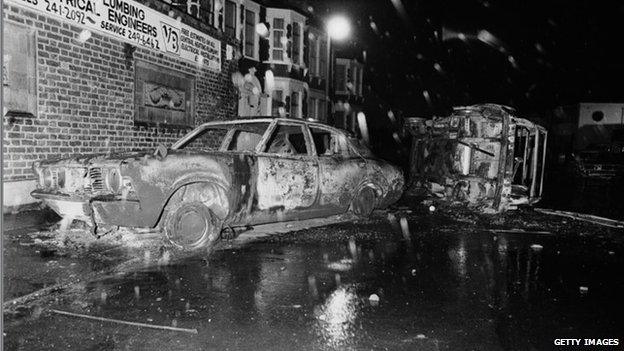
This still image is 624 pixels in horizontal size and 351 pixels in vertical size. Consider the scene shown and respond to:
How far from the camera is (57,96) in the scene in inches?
319

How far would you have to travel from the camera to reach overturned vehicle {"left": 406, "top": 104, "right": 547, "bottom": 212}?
8.66 metres

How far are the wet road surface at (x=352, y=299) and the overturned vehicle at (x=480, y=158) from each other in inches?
102

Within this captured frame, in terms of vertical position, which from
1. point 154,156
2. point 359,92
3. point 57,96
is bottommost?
point 154,156

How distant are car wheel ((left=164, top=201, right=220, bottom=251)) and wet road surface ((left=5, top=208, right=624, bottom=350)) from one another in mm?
255

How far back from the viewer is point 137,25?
977 cm

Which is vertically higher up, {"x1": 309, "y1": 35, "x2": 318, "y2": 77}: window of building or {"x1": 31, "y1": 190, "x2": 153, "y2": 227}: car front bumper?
{"x1": 309, "y1": 35, "x2": 318, "y2": 77}: window of building

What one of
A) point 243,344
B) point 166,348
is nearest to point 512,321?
point 243,344

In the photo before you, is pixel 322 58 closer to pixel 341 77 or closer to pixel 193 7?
pixel 341 77

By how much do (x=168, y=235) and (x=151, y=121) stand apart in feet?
19.4

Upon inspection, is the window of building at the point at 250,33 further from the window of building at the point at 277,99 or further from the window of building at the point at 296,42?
the window of building at the point at 296,42

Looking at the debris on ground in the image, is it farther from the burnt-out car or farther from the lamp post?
the lamp post

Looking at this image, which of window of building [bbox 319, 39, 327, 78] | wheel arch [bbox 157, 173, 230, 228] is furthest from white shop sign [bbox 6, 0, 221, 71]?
window of building [bbox 319, 39, 327, 78]

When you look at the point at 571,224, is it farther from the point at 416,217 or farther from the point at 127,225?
the point at 127,225

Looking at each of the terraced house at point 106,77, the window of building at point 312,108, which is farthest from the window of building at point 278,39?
the terraced house at point 106,77
